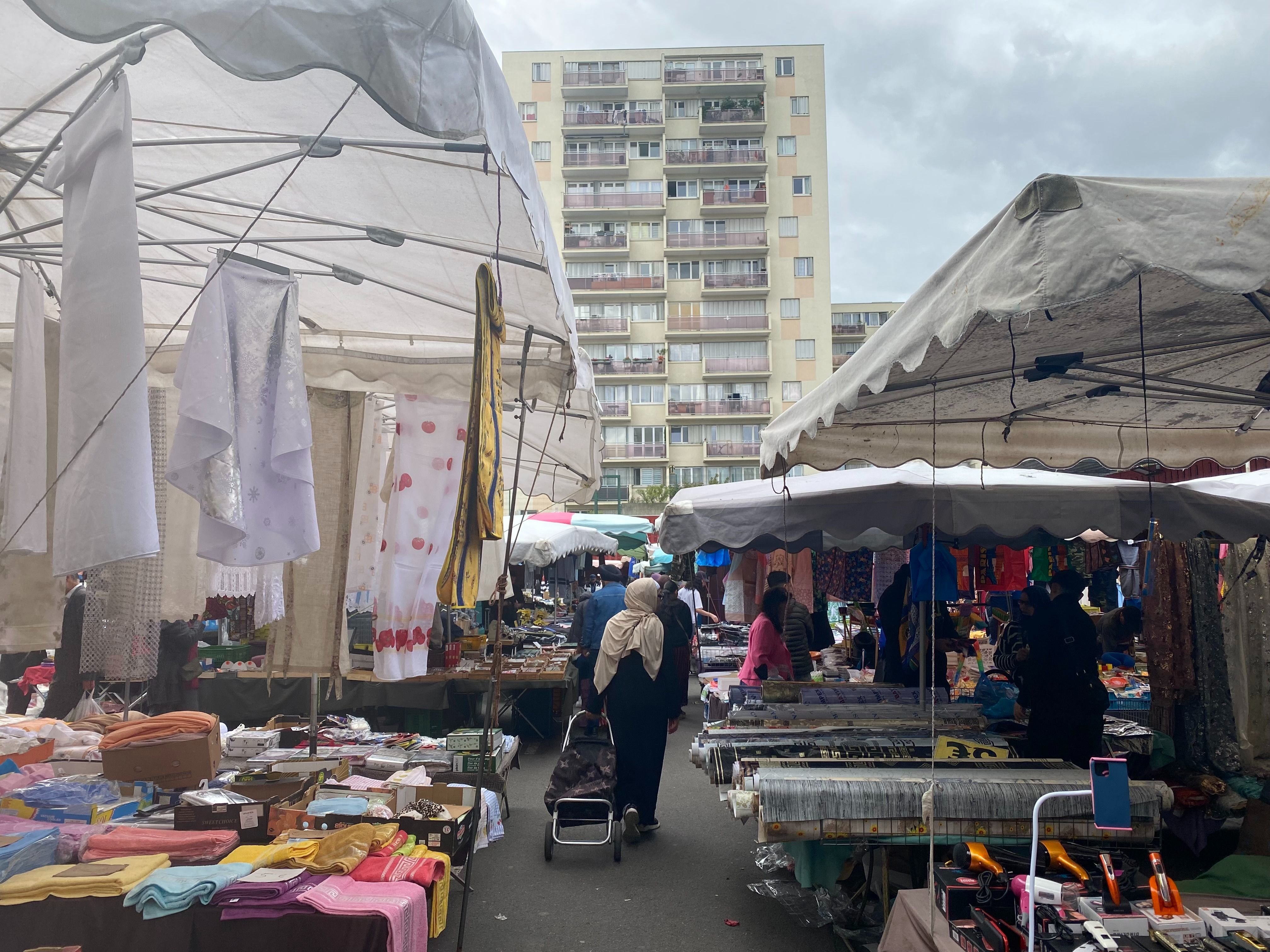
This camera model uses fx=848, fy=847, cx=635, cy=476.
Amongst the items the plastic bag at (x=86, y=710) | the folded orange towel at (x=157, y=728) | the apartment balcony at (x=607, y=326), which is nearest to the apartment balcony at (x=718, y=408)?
the apartment balcony at (x=607, y=326)

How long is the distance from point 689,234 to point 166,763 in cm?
4686

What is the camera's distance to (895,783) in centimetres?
409

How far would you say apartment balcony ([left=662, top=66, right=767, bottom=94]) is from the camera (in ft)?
157

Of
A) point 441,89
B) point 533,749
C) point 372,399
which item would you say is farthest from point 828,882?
point 533,749

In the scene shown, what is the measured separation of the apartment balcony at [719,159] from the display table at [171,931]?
49.2 meters

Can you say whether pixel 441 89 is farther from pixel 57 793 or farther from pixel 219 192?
pixel 57 793

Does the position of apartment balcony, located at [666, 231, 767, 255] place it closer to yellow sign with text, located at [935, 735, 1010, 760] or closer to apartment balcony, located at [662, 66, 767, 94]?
apartment balcony, located at [662, 66, 767, 94]

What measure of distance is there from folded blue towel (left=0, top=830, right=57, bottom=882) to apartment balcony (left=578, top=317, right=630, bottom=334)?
45.0 m

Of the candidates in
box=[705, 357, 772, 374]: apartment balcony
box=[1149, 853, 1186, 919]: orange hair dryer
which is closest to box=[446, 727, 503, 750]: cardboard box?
box=[1149, 853, 1186, 919]: orange hair dryer

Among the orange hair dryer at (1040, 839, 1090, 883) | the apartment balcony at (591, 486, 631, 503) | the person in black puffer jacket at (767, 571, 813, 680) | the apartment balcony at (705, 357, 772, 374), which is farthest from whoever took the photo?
the apartment balcony at (705, 357, 772, 374)

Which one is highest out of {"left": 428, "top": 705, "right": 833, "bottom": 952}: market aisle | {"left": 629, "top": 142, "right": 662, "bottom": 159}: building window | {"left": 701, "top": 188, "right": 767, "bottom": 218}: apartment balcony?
{"left": 629, "top": 142, "right": 662, "bottom": 159}: building window

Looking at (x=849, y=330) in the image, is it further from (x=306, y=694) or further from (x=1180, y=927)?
(x=1180, y=927)

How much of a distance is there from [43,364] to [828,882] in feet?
14.2

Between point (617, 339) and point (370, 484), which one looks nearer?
point (370, 484)
